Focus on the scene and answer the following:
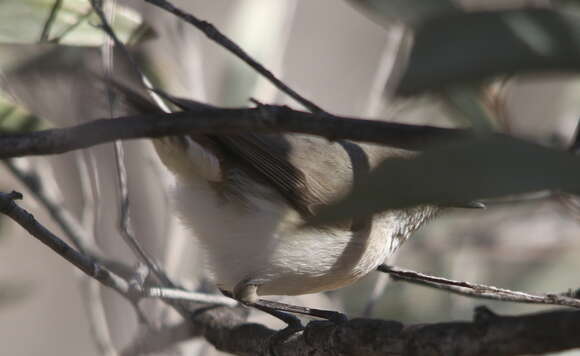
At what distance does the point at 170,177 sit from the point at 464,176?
1.17 meters

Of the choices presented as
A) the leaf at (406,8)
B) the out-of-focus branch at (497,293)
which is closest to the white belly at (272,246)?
the out-of-focus branch at (497,293)

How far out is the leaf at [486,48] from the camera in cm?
47

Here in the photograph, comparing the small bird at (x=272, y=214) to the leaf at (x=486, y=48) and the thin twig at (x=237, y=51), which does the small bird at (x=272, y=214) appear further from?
the leaf at (x=486, y=48)

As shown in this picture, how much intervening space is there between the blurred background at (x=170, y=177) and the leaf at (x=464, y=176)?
6cm

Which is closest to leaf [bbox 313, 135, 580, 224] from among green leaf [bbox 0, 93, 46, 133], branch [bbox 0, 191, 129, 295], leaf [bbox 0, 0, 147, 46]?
branch [bbox 0, 191, 129, 295]

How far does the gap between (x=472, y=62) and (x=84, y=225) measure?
132 cm

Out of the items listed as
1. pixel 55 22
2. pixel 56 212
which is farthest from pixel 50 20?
pixel 56 212

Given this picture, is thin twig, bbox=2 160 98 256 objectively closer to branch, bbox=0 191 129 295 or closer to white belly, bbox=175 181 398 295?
white belly, bbox=175 181 398 295

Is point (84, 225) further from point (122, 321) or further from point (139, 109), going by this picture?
point (139, 109)

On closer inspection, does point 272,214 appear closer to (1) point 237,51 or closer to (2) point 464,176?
(1) point 237,51

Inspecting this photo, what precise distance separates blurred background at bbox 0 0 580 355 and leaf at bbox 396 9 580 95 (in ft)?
0.09

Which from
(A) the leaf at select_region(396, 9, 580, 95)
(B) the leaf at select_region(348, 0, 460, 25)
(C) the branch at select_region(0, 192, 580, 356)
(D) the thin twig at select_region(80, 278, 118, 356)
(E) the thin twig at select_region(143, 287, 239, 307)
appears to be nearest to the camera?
(A) the leaf at select_region(396, 9, 580, 95)

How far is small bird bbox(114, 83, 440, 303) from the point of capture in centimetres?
138

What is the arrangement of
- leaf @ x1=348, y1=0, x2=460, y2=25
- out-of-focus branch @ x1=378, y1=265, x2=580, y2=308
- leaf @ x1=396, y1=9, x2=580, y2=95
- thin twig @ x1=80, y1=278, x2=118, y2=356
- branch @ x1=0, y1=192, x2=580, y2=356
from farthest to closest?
thin twig @ x1=80, y1=278, x2=118, y2=356, out-of-focus branch @ x1=378, y1=265, x2=580, y2=308, leaf @ x1=348, y1=0, x2=460, y2=25, branch @ x1=0, y1=192, x2=580, y2=356, leaf @ x1=396, y1=9, x2=580, y2=95
